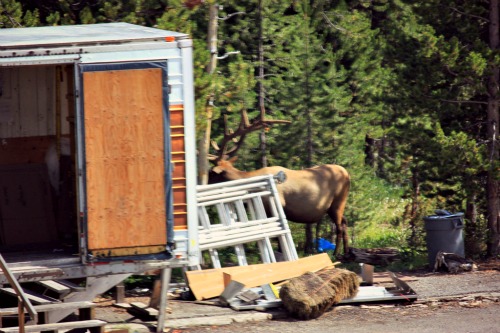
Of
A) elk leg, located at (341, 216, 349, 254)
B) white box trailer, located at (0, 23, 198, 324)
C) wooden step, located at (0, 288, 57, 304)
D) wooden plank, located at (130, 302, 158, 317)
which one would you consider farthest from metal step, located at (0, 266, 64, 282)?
elk leg, located at (341, 216, 349, 254)

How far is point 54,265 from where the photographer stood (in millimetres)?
9336

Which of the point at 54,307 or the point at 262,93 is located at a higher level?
the point at 262,93

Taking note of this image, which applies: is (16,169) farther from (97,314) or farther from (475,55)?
(475,55)

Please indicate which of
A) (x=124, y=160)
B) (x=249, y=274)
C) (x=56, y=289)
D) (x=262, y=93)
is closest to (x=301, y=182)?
(x=262, y=93)

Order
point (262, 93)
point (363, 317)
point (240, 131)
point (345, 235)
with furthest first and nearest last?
point (262, 93), point (345, 235), point (240, 131), point (363, 317)

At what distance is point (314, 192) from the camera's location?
16672mm

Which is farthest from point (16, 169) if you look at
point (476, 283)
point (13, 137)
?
point (476, 283)

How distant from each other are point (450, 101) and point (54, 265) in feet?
27.8

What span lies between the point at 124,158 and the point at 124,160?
0.07 feet

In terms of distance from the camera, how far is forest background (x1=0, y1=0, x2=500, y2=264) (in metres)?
14.3

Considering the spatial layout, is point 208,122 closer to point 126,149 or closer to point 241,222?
point 241,222

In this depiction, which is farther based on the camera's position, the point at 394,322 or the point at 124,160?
the point at 394,322

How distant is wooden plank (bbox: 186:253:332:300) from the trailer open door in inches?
99.2

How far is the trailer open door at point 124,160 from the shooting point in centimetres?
918
